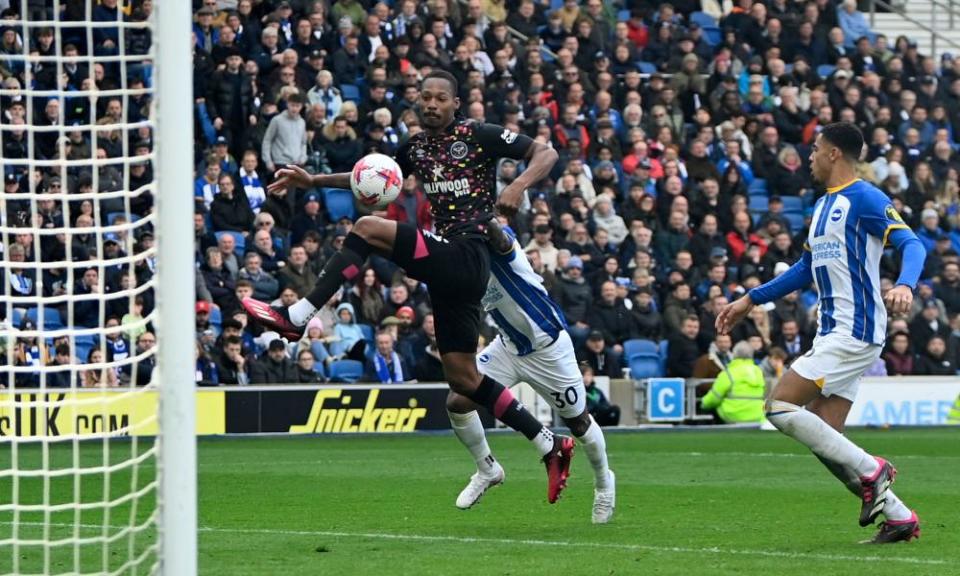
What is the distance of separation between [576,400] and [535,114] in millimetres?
15350

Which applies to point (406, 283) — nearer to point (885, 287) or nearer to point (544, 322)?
point (885, 287)

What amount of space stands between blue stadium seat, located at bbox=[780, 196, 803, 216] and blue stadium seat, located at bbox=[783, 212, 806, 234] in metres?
0.08

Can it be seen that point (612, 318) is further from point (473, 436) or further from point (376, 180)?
point (376, 180)

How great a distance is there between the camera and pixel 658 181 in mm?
26859

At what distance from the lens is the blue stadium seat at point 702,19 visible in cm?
3139

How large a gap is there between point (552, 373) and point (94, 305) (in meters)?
9.42

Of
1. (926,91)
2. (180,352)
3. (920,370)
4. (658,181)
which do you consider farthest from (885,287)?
(180,352)

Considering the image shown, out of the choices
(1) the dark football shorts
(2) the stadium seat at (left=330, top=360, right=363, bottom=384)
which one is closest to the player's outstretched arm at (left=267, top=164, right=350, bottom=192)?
(1) the dark football shorts

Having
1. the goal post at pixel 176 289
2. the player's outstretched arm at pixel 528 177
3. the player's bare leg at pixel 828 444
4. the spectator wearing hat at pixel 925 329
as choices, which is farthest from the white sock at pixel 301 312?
the spectator wearing hat at pixel 925 329

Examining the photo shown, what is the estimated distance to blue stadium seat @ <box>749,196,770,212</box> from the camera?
93.4 ft

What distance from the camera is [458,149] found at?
10.7 m

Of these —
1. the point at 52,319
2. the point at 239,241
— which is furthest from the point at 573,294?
the point at 52,319

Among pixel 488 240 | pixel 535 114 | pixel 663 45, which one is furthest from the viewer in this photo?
pixel 663 45

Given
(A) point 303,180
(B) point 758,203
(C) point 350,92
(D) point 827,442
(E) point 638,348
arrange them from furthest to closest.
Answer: (B) point 758,203 < (C) point 350,92 < (E) point 638,348 < (A) point 303,180 < (D) point 827,442
